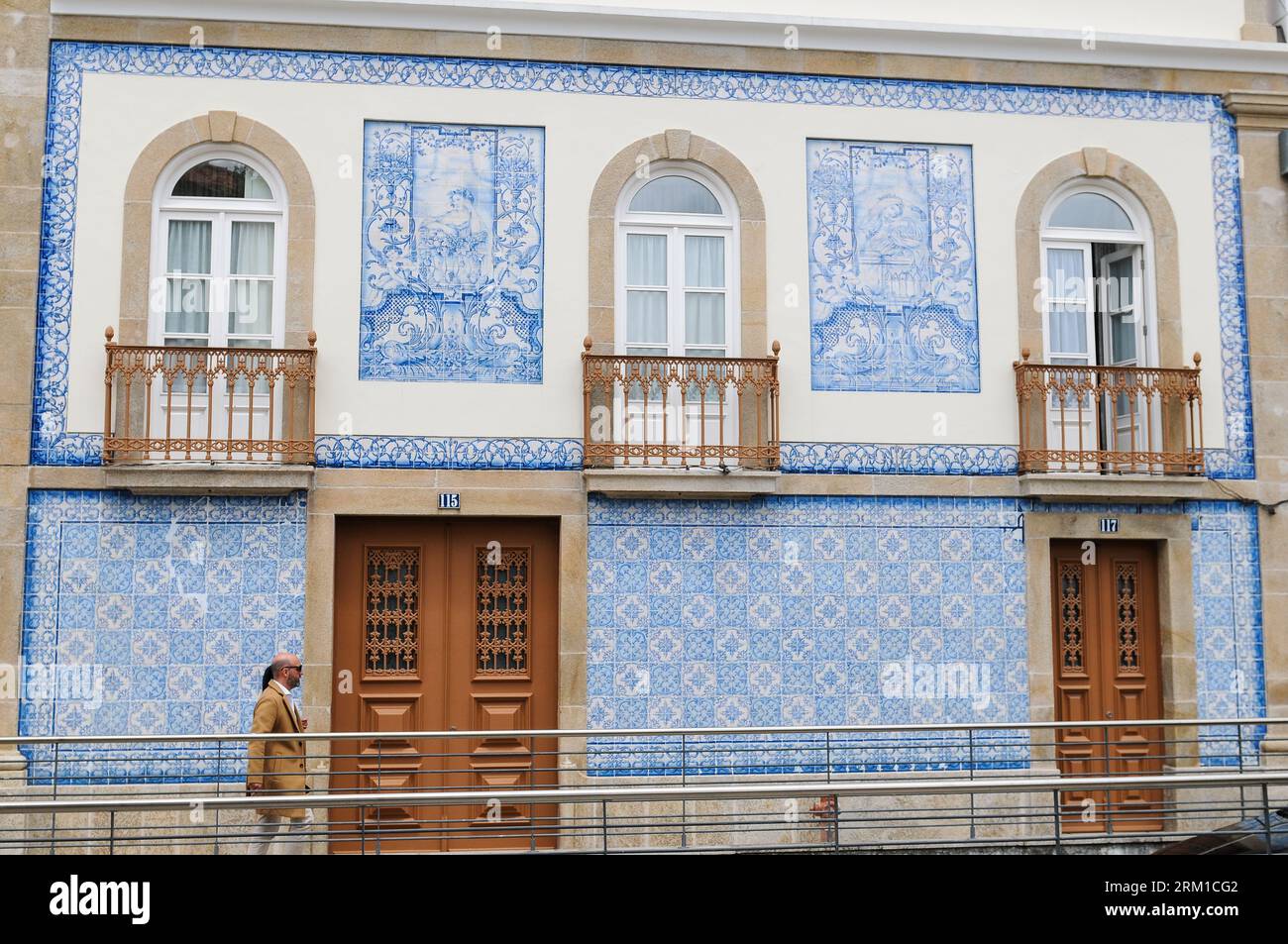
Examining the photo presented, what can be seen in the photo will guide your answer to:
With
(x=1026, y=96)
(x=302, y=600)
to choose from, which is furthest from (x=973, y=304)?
(x=302, y=600)

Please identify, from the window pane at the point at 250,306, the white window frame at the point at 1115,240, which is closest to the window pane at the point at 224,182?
the window pane at the point at 250,306

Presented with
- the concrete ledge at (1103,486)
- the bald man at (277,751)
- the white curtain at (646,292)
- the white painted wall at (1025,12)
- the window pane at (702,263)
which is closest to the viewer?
the bald man at (277,751)

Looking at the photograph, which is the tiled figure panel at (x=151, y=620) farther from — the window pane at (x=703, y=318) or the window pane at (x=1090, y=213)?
the window pane at (x=1090, y=213)

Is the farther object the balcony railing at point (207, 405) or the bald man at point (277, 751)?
the balcony railing at point (207, 405)

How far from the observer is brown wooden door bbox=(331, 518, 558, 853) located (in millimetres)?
10844

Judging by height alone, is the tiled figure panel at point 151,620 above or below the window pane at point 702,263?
below

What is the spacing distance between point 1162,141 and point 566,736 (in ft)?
23.3

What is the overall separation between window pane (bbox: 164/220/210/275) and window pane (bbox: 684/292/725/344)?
3.79 metres

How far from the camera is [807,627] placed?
1114 cm

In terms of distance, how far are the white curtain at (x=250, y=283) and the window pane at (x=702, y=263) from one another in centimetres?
330

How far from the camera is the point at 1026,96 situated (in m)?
12.0

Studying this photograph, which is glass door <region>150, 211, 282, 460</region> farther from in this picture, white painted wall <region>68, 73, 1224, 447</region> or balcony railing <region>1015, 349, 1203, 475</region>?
balcony railing <region>1015, 349, 1203, 475</region>

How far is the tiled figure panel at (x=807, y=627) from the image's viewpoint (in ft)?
35.9

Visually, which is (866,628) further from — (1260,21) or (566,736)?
(1260,21)
